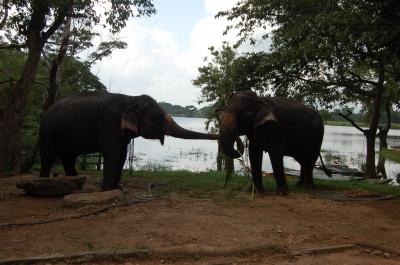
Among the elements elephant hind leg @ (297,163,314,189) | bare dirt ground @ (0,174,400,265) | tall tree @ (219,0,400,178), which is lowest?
bare dirt ground @ (0,174,400,265)

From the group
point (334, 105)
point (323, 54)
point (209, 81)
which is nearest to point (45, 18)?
point (323, 54)

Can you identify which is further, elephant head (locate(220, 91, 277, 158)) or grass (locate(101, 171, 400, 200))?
grass (locate(101, 171, 400, 200))

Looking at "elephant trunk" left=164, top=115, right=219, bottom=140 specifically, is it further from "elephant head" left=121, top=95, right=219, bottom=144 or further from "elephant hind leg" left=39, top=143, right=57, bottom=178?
"elephant hind leg" left=39, top=143, right=57, bottom=178

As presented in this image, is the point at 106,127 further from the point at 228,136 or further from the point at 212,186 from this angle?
the point at 212,186

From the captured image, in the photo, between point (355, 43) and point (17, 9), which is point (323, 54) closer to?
point (355, 43)

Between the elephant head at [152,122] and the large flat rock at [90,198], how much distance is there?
5.78 feet

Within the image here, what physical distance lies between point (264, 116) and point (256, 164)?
127cm

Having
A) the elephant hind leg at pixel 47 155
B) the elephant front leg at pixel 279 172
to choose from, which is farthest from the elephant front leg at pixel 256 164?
the elephant hind leg at pixel 47 155

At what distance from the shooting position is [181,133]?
10594mm

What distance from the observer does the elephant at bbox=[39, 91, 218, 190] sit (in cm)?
1031

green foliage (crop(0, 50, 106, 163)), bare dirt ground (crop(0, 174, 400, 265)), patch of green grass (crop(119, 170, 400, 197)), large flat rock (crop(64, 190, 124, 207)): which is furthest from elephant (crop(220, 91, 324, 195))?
green foliage (crop(0, 50, 106, 163))

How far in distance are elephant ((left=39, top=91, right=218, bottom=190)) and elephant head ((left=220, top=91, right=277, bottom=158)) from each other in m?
0.57

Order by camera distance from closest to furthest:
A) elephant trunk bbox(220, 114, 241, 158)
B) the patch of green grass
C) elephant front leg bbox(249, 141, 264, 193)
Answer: elephant trunk bbox(220, 114, 241, 158) → the patch of green grass → elephant front leg bbox(249, 141, 264, 193)

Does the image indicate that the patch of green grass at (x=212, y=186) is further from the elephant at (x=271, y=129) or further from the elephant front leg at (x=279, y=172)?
the elephant at (x=271, y=129)
